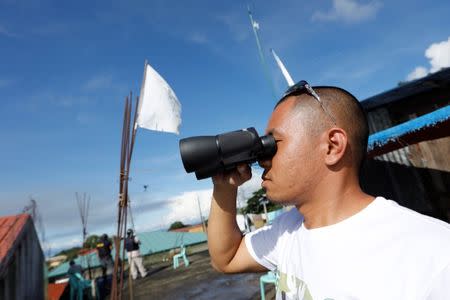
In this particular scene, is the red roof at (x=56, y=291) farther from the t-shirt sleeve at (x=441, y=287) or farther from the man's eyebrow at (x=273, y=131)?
the t-shirt sleeve at (x=441, y=287)

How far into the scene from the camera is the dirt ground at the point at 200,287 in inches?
249

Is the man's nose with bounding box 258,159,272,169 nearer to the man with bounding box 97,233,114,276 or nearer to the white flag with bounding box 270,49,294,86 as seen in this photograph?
the white flag with bounding box 270,49,294,86

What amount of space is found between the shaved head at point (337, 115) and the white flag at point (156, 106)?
7.50 ft

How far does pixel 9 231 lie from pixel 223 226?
6.99 m

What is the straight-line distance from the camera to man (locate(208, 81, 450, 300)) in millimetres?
952

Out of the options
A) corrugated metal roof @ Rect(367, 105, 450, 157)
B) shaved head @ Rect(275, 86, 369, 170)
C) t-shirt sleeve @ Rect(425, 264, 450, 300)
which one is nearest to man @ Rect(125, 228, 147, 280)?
corrugated metal roof @ Rect(367, 105, 450, 157)

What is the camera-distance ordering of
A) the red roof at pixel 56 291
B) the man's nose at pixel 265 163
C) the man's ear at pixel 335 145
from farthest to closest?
the red roof at pixel 56 291
the man's nose at pixel 265 163
the man's ear at pixel 335 145

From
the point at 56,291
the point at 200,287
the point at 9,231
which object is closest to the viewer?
the point at 9,231

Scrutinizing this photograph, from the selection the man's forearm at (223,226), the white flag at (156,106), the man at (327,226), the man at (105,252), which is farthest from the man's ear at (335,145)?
the man at (105,252)

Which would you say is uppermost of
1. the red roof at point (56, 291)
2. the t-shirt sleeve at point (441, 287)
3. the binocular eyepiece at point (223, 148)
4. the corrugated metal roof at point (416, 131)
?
the corrugated metal roof at point (416, 131)

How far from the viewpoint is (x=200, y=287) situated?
744 cm

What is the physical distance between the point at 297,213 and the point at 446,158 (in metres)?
3.56

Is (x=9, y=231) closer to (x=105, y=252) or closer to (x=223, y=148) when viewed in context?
(x=105, y=252)

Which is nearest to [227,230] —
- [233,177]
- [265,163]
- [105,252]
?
[233,177]
